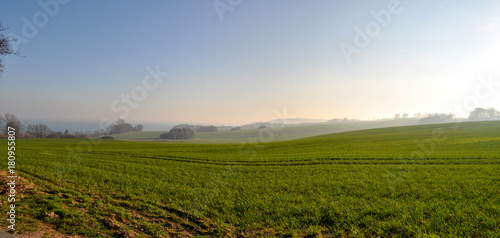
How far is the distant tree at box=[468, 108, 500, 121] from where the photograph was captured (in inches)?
5375

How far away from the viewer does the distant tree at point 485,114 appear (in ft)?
448

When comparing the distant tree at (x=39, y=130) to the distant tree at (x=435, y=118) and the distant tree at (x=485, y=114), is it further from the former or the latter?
the distant tree at (x=435, y=118)

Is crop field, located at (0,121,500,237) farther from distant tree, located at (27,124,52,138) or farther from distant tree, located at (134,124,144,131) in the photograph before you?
distant tree, located at (134,124,144,131)

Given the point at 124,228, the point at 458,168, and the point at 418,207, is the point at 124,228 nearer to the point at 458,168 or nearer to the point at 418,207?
the point at 418,207

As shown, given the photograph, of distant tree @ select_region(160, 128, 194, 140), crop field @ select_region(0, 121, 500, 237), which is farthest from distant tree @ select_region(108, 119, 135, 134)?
crop field @ select_region(0, 121, 500, 237)

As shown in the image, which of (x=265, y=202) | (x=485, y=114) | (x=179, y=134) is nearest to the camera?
(x=265, y=202)

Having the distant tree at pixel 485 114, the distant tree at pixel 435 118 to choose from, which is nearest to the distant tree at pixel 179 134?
the distant tree at pixel 485 114

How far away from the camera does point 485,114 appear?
464ft

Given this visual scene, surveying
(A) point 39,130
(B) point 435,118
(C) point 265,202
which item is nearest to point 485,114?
(B) point 435,118

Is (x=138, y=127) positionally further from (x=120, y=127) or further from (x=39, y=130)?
(x=39, y=130)

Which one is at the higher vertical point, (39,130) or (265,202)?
(39,130)

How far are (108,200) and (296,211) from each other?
9.60m

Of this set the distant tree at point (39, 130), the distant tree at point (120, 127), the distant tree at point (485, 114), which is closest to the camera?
the distant tree at point (39, 130)

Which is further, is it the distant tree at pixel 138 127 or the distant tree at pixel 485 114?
the distant tree at pixel 138 127
